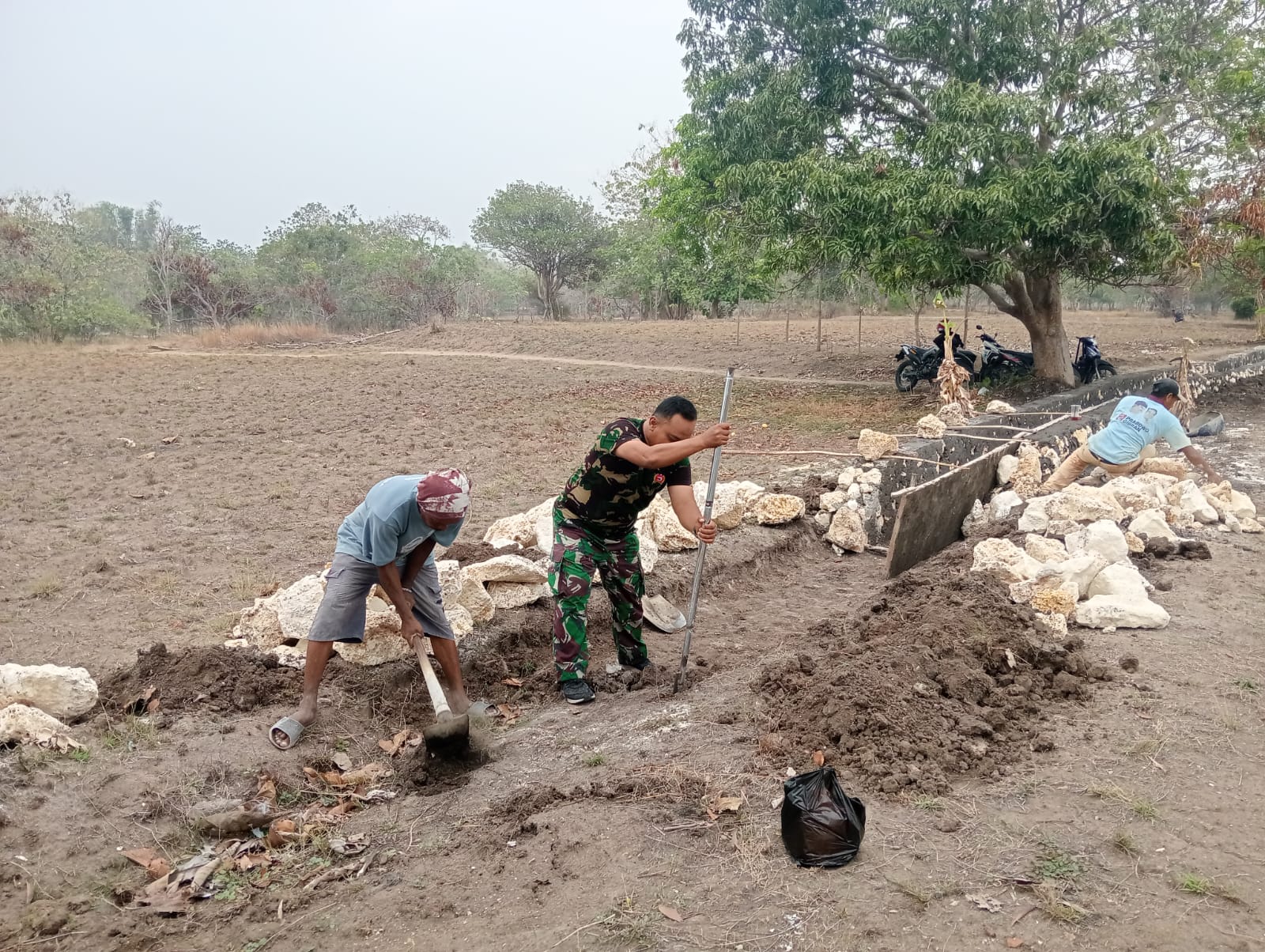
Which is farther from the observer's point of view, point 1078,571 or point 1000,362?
point 1000,362

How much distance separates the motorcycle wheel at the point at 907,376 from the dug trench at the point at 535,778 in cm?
1062

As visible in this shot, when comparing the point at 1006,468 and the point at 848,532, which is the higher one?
the point at 1006,468

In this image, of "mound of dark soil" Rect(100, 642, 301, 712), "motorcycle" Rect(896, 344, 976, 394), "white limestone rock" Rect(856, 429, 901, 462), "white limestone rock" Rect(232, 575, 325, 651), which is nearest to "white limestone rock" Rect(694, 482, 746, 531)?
"white limestone rock" Rect(856, 429, 901, 462)

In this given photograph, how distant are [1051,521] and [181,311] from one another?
107 feet

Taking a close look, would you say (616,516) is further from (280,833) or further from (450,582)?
(280,833)

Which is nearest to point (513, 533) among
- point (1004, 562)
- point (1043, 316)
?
point (1004, 562)

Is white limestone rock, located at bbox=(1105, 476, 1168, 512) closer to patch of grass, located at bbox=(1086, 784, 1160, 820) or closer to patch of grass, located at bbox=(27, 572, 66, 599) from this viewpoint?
patch of grass, located at bbox=(1086, 784, 1160, 820)

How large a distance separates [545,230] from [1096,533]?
3073 cm

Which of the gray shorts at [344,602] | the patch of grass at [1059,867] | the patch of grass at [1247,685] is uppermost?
the gray shorts at [344,602]

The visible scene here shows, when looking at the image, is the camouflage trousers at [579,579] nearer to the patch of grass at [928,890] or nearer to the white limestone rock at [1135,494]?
the patch of grass at [928,890]

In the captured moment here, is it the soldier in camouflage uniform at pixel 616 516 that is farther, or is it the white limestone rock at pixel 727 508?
the white limestone rock at pixel 727 508

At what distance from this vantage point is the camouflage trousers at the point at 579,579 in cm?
450

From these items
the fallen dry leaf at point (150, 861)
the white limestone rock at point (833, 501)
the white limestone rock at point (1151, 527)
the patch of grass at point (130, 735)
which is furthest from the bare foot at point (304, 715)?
the white limestone rock at point (1151, 527)

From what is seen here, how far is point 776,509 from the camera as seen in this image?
723 centimetres
